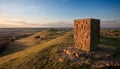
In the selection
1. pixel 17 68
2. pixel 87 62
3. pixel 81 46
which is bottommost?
pixel 17 68

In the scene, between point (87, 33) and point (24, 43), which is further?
point (24, 43)

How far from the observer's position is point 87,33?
52.1ft

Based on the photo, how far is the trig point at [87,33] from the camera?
51.3ft

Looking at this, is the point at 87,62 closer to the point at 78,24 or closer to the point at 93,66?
the point at 93,66

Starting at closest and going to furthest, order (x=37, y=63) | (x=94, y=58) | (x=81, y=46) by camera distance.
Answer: (x=94, y=58) → (x=37, y=63) → (x=81, y=46)

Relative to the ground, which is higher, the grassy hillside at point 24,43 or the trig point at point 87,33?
the trig point at point 87,33

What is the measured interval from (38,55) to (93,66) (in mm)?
7253

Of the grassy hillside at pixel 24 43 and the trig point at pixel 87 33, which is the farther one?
the grassy hillside at pixel 24 43

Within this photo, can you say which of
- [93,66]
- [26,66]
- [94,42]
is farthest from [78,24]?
[26,66]

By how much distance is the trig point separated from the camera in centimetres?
1562

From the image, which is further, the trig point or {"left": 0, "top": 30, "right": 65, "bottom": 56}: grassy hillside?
{"left": 0, "top": 30, "right": 65, "bottom": 56}: grassy hillside

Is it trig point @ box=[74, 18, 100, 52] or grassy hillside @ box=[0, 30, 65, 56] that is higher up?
trig point @ box=[74, 18, 100, 52]

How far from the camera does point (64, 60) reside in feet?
49.4

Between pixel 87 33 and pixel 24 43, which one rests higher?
pixel 87 33
